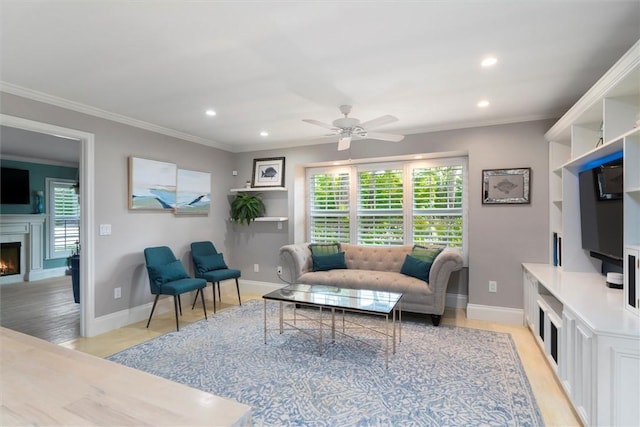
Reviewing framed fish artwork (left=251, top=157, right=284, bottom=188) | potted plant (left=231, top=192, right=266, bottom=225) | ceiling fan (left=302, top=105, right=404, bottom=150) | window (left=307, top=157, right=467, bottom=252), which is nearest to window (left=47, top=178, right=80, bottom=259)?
potted plant (left=231, top=192, right=266, bottom=225)

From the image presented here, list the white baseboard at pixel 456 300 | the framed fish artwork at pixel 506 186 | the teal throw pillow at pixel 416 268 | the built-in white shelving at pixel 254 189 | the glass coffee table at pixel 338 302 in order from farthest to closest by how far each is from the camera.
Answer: the built-in white shelving at pixel 254 189 → the white baseboard at pixel 456 300 → the teal throw pillow at pixel 416 268 → the framed fish artwork at pixel 506 186 → the glass coffee table at pixel 338 302

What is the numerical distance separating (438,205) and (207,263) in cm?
329

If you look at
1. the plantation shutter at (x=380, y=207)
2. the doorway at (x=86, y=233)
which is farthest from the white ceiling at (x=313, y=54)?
the plantation shutter at (x=380, y=207)

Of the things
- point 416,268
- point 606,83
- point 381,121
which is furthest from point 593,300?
point 381,121

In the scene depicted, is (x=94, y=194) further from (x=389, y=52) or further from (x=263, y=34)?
(x=389, y=52)

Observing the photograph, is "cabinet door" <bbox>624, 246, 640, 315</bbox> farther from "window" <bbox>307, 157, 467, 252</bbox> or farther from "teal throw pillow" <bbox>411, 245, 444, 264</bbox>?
"window" <bbox>307, 157, 467, 252</bbox>

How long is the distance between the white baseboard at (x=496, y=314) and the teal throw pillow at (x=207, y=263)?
3356 mm

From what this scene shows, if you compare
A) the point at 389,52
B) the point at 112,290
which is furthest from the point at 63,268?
the point at 389,52

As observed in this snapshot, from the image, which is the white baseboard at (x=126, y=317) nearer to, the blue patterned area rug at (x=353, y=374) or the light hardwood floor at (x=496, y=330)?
the light hardwood floor at (x=496, y=330)

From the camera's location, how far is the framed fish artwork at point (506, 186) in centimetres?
371

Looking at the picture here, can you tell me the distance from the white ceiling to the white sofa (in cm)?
180

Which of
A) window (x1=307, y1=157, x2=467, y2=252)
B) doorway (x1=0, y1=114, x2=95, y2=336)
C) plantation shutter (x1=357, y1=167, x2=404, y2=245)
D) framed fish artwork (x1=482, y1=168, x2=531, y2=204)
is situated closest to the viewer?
doorway (x1=0, y1=114, x2=95, y2=336)

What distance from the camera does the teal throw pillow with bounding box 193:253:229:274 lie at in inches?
170

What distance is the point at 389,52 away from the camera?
2.25 metres
